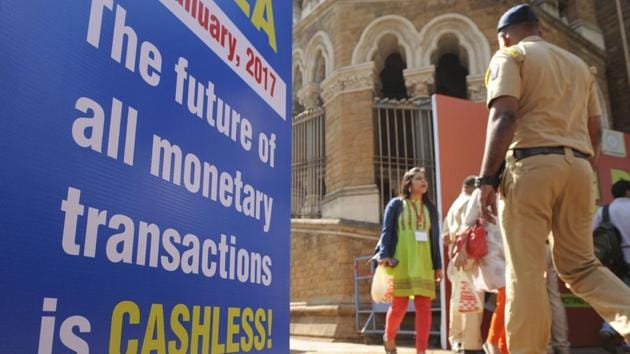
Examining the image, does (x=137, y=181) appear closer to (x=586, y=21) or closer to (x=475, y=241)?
(x=475, y=241)

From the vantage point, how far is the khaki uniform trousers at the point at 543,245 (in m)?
2.44

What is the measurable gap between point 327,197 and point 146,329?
9.56 meters

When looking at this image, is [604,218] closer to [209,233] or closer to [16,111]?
[209,233]

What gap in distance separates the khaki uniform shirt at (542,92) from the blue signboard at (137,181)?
4.78 feet

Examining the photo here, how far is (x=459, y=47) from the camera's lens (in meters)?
11.9

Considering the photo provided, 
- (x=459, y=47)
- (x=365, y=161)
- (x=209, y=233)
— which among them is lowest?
(x=209, y=233)

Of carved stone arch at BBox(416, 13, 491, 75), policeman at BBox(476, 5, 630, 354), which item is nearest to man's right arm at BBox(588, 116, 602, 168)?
policeman at BBox(476, 5, 630, 354)

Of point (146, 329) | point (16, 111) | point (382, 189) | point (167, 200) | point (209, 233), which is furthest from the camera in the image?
point (382, 189)

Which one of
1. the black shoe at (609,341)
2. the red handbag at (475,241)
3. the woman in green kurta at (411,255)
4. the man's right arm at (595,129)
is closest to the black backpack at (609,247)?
the black shoe at (609,341)

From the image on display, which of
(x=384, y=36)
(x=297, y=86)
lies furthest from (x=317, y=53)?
(x=384, y=36)

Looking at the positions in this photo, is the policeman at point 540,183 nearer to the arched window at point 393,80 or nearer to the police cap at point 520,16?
the police cap at point 520,16

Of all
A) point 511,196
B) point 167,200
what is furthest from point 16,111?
point 511,196

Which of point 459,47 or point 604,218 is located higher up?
point 459,47

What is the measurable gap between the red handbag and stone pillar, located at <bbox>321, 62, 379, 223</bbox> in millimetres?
5555
